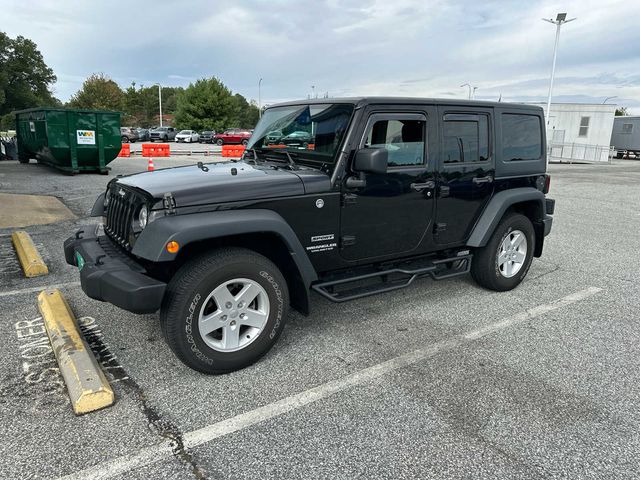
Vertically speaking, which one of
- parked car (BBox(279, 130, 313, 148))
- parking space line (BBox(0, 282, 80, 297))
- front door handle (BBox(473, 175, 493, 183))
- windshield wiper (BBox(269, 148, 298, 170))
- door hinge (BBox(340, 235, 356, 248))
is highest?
parked car (BBox(279, 130, 313, 148))

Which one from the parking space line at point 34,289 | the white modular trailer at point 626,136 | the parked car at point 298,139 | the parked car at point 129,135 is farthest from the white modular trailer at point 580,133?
the parked car at point 129,135

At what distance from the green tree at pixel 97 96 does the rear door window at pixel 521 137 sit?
6221 cm

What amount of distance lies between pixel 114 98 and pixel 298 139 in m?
65.6

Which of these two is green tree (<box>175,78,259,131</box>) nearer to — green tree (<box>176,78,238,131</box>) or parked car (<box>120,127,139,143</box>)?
green tree (<box>176,78,238,131</box>)

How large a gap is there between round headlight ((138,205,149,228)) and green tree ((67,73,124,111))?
62473mm

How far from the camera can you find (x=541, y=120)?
5.11 m

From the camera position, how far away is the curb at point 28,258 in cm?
507

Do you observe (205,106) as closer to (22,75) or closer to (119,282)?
(22,75)

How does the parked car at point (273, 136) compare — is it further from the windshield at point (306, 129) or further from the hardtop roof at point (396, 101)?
the hardtop roof at point (396, 101)

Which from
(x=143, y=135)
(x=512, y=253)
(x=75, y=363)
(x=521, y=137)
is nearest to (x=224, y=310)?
(x=75, y=363)

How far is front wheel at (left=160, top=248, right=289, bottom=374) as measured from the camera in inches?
115

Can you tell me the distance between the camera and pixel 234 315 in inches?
124

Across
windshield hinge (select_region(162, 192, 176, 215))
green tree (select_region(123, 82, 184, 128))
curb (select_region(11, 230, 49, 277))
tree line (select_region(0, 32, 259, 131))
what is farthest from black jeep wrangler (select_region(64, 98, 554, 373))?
green tree (select_region(123, 82, 184, 128))

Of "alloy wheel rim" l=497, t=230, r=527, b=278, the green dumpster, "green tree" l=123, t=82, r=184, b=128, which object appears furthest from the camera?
"green tree" l=123, t=82, r=184, b=128
